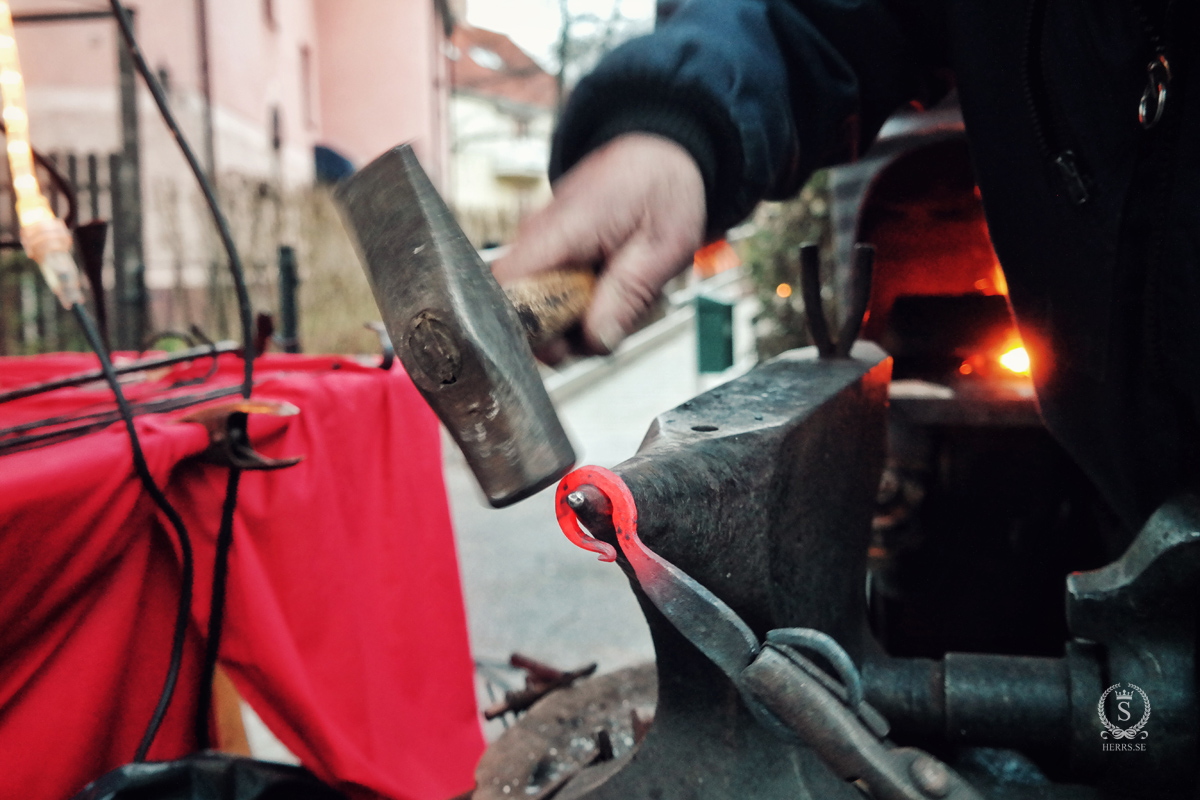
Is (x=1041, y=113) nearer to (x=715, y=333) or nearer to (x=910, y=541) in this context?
(x=910, y=541)

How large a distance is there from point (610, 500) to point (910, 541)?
1396 mm

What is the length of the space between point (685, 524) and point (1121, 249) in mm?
661

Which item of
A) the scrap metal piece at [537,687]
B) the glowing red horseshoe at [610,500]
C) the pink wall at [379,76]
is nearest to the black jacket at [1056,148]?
the glowing red horseshoe at [610,500]

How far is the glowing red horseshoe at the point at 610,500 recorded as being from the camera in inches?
29.0

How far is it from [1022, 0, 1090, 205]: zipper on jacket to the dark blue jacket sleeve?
29 cm

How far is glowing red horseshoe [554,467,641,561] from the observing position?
Result: 736mm

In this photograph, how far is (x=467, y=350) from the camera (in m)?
0.77

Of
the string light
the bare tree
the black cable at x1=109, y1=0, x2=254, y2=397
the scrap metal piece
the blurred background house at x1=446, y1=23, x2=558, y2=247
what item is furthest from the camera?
the blurred background house at x1=446, y1=23, x2=558, y2=247

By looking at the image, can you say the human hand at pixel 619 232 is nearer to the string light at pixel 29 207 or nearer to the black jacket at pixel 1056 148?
the black jacket at pixel 1056 148

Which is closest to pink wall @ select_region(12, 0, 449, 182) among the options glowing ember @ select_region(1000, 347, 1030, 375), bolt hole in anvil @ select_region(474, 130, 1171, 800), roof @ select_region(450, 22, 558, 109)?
bolt hole in anvil @ select_region(474, 130, 1171, 800)

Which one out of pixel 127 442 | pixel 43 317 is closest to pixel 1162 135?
pixel 127 442

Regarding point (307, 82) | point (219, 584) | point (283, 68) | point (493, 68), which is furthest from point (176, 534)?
point (493, 68)

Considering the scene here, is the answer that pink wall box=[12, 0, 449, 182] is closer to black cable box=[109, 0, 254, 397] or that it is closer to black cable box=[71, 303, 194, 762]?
black cable box=[109, 0, 254, 397]

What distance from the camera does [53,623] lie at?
3.18ft
